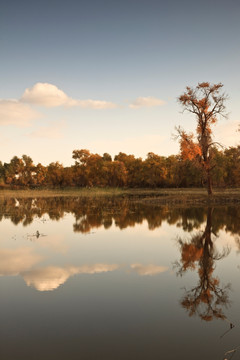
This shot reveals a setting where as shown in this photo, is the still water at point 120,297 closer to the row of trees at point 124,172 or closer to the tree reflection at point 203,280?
the tree reflection at point 203,280

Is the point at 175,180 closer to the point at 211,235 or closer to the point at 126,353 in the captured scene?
the point at 211,235

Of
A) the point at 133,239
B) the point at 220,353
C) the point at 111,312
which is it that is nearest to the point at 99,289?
the point at 111,312

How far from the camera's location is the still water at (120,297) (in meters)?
5.58

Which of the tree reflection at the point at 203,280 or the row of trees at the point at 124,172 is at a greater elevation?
the row of trees at the point at 124,172

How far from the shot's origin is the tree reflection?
7126 mm

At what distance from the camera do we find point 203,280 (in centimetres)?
912

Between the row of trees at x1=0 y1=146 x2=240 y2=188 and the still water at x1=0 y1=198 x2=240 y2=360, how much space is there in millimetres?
64670

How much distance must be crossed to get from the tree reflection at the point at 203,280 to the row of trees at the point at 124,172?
63.8 m

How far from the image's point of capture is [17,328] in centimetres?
625

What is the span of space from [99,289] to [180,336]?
3.04 meters

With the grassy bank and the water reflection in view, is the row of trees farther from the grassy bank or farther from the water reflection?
the water reflection

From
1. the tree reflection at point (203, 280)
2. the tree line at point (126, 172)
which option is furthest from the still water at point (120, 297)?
the tree line at point (126, 172)

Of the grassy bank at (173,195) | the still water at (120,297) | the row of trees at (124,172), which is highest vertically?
the row of trees at (124,172)

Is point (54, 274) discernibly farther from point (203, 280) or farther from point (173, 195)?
point (173, 195)
